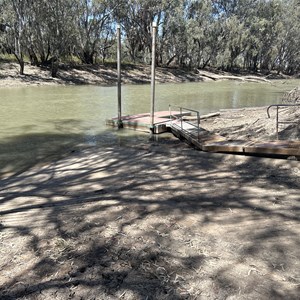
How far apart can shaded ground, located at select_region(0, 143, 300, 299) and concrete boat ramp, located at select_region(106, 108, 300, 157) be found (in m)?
0.96

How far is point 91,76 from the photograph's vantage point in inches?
1464

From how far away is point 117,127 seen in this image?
1245 cm

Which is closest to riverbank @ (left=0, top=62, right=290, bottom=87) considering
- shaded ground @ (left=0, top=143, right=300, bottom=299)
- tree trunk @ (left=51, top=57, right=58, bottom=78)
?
tree trunk @ (left=51, top=57, right=58, bottom=78)

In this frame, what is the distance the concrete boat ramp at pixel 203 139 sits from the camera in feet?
22.0

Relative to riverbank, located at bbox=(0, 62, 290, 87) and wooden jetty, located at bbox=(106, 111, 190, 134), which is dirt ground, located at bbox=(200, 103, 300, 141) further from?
riverbank, located at bbox=(0, 62, 290, 87)

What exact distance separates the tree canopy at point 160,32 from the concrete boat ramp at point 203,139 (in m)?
23.6

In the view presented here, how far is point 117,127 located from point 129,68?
32895 millimetres

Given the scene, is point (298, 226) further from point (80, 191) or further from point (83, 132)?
point (83, 132)

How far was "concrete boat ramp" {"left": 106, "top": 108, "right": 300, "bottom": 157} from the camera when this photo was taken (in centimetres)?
669

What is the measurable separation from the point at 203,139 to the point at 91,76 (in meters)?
30.5

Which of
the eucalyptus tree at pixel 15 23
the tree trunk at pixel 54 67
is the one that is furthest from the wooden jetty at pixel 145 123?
the tree trunk at pixel 54 67

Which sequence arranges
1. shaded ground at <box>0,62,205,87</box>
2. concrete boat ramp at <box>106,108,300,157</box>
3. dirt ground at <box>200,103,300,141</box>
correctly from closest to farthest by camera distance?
concrete boat ramp at <box>106,108,300,157</box> → dirt ground at <box>200,103,300,141</box> → shaded ground at <box>0,62,205,87</box>

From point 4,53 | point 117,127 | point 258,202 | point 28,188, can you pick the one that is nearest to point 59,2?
point 4,53

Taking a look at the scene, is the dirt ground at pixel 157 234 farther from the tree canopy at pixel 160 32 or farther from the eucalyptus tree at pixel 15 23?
the tree canopy at pixel 160 32
